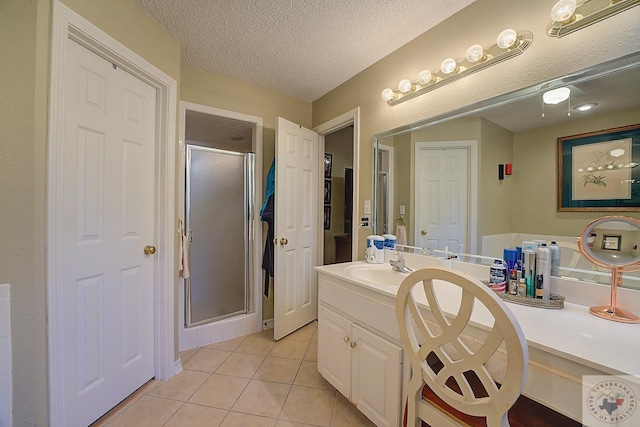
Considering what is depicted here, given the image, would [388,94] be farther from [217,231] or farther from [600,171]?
[217,231]

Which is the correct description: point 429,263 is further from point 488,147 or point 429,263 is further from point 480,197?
point 488,147

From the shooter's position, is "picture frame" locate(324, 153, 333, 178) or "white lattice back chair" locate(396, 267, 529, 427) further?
"picture frame" locate(324, 153, 333, 178)

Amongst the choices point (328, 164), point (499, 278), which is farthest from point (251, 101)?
point (499, 278)

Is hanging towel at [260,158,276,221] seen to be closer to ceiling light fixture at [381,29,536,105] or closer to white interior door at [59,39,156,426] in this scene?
white interior door at [59,39,156,426]

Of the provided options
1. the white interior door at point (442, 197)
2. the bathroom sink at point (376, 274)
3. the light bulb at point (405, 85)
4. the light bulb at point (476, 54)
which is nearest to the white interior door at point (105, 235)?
the bathroom sink at point (376, 274)

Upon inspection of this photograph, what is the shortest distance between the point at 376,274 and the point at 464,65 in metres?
1.33

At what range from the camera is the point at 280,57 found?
1.94 metres

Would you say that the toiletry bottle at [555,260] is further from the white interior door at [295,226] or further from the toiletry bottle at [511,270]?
the white interior door at [295,226]

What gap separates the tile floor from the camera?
1373mm

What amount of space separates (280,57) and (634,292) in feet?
7.63

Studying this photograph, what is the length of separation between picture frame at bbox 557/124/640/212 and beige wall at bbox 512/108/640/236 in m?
0.03

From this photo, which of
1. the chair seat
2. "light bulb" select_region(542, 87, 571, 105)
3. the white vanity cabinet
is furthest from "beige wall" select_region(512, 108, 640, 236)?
the white vanity cabinet

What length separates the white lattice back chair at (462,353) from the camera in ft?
1.99

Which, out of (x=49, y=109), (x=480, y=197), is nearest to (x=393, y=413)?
(x=480, y=197)
